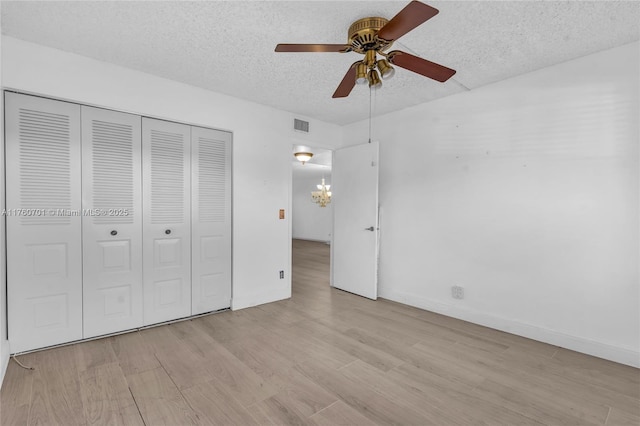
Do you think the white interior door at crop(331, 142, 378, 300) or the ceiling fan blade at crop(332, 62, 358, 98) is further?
the white interior door at crop(331, 142, 378, 300)

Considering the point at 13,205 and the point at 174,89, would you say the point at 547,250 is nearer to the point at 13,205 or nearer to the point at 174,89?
the point at 174,89

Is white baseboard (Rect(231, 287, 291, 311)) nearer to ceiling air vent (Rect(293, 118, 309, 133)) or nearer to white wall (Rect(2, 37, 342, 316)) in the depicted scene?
white wall (Rect(2, 37, 342, 316))

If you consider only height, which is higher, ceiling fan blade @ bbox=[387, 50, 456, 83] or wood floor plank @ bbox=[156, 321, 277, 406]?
ceiling fan blade @ bbox=[387, 50, 456, 83]

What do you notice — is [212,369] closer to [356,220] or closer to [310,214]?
[356,220]

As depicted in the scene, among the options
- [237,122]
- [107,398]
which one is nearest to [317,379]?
[107,398]

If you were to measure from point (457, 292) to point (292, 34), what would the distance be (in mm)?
3097

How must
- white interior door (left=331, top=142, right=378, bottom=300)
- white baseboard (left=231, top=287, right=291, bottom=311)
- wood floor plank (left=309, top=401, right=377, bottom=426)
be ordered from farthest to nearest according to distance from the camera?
white interior door (left=331, top=142, right=378, bottom=300) → white baseboard (left=231, top=287, right=291, bottom=311) → wood floor plank (left=309, top=401, right=377, bottom=426)

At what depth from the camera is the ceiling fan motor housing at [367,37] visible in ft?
6.56

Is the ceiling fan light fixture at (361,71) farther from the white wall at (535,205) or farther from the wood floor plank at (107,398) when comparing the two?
the wood floor plank at (107,398)

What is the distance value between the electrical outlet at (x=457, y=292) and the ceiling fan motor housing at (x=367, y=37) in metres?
2.68

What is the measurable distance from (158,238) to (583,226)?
13.1 ft

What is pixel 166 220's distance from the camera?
3240 mm

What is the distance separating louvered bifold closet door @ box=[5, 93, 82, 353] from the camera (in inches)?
97.5

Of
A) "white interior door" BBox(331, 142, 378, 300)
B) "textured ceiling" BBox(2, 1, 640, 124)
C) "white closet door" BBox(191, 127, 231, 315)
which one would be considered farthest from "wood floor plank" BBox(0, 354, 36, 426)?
"white interior door" BBox(331, 142, 378, 300)
